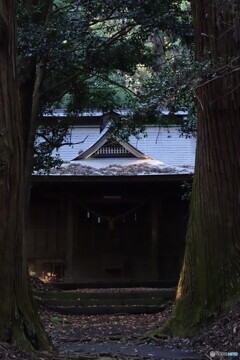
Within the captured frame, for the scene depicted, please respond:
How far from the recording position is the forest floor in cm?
531

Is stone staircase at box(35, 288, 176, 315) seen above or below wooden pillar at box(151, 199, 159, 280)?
below

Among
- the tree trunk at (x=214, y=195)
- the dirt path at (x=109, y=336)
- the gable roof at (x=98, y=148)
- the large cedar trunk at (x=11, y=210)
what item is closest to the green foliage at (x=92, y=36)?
the tree trunk at (x=214, y=195)

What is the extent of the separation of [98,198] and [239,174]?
856 centimetres

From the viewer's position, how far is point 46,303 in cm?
1098

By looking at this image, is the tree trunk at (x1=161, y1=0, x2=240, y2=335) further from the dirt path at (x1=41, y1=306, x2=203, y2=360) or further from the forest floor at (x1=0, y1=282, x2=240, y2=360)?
the dirt path at (x1=41, y1=306, x2=203, y2=360)

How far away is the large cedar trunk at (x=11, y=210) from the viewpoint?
449cm

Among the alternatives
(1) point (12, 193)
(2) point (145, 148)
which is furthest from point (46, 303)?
(2) point (145, 148)

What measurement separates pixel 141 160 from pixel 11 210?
434 inches

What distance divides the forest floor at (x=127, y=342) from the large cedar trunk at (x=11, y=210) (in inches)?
12.2

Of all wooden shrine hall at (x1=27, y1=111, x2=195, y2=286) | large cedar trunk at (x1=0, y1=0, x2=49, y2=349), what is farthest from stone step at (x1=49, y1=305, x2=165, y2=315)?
large cedar trunk at (x1=0, y1=0, x2=49, y2=349)

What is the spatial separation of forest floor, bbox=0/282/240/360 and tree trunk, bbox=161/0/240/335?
40 cm

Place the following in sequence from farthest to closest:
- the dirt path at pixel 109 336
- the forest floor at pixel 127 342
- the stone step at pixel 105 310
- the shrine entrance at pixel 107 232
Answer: the shrine entrance at pixel 107 232, the stone step at pixel 105 310, the dirt path at pixel 109 336, the forest floor at pixel 127 342

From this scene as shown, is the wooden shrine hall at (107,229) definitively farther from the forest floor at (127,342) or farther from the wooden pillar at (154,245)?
the forest floor at (127,342)

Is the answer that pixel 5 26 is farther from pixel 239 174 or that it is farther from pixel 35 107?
pixel 35 107
